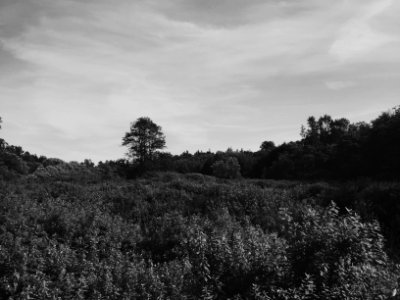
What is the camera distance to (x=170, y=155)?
194 ft

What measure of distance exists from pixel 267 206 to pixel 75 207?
8488mm

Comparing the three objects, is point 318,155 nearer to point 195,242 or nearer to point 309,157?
point 309,157

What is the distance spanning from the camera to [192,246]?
12.3 meters

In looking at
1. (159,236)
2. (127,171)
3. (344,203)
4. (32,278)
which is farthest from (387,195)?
(127,171)

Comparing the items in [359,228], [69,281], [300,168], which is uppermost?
[300,168]

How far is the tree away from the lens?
192 ft

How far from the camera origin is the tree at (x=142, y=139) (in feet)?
192

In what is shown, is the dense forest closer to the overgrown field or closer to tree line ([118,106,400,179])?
the overgrown field

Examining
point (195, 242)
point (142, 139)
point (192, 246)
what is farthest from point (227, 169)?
point (195, 242)

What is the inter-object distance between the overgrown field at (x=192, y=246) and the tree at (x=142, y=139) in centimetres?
3574

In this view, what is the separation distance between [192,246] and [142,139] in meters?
47.1

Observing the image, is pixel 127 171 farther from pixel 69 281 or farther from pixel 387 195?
pixel 69 281

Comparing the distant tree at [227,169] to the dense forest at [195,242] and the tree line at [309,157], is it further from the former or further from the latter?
the dense forest at [195,242]

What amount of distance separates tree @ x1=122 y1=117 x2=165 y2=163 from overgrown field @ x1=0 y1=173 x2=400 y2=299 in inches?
1407
